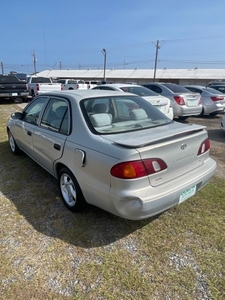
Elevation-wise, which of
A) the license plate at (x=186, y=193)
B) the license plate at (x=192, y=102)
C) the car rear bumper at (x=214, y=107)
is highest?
the license plate at (x=192, y=102)

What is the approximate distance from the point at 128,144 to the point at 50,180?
2146mm

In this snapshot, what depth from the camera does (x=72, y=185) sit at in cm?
277

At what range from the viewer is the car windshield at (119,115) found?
8.57ft

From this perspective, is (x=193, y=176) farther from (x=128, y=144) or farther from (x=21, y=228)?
(x=21, y=228)

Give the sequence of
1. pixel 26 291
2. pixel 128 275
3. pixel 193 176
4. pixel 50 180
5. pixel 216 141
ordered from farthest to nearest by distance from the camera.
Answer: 1. pixel 216 141
2. pixel 50 180
3. pixel 193 176
4. pixel 128 275
5. pixel 26 291

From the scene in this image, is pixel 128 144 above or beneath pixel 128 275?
above

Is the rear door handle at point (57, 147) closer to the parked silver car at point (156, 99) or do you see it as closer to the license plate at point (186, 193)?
the license plate at point (186, 193)

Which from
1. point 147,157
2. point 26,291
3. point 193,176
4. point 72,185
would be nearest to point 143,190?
point 147,157

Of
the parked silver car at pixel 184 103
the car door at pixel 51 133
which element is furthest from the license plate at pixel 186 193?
the parked silver car at pixel 184 103

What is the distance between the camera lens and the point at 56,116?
312cm

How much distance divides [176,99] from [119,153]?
21.9ft

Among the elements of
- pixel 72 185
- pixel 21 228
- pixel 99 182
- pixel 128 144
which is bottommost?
pixel 21 228

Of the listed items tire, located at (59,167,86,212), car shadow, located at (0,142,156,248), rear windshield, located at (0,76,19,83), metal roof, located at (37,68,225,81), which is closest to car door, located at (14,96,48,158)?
car shadow, located at (0,142,156,248)

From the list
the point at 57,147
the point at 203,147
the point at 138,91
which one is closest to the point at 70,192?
the point at 57,147
